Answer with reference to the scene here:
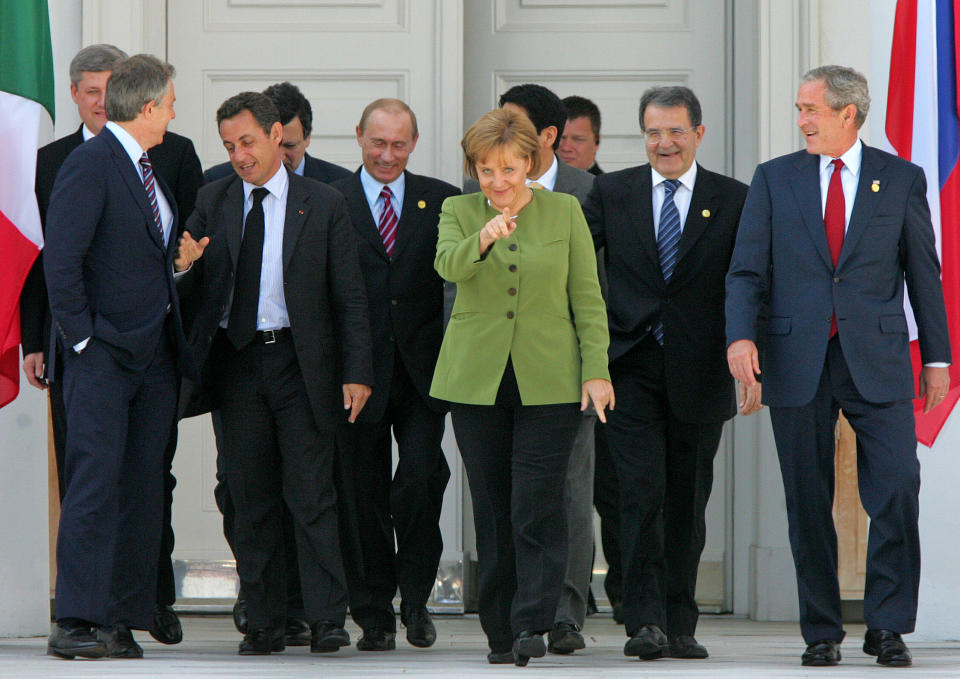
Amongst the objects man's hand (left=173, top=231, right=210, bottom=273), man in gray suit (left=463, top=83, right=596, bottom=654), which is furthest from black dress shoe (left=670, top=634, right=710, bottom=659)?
man's hand (left=173, top=231, right=210, bottom=273)

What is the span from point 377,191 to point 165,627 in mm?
1654

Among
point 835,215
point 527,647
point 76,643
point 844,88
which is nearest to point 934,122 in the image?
point 844,88

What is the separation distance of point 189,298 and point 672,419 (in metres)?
1.60

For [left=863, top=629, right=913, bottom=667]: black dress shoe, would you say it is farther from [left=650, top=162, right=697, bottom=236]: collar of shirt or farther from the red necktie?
[left=650, top=162, right=697, bottom=236]: collar of shirt

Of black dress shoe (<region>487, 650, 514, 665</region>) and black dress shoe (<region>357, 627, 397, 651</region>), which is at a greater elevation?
black dress shoe (<region>487, 650, 514, 665</region>)

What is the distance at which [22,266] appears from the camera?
5105 millimetres

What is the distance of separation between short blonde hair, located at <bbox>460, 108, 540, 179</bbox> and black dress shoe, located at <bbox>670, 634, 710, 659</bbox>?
1.60 metres

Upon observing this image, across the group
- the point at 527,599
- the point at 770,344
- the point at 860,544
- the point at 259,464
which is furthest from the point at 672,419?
the point at 860,544

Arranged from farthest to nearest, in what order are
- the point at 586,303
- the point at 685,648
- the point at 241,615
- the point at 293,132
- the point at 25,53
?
the point at 293,132
the point at 241,615
the point at 25,53
the point at 685,648
the point at 586,303

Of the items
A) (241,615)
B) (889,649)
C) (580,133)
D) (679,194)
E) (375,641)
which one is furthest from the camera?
(580,133)

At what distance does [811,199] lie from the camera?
185 inches

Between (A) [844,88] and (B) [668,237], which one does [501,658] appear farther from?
(A) [844,88]

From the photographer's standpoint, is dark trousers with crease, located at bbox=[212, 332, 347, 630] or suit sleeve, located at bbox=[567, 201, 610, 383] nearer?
suit sleeve, located at bbox=[567, 201, 610, 383]

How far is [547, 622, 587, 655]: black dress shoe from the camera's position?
4.86 meters
